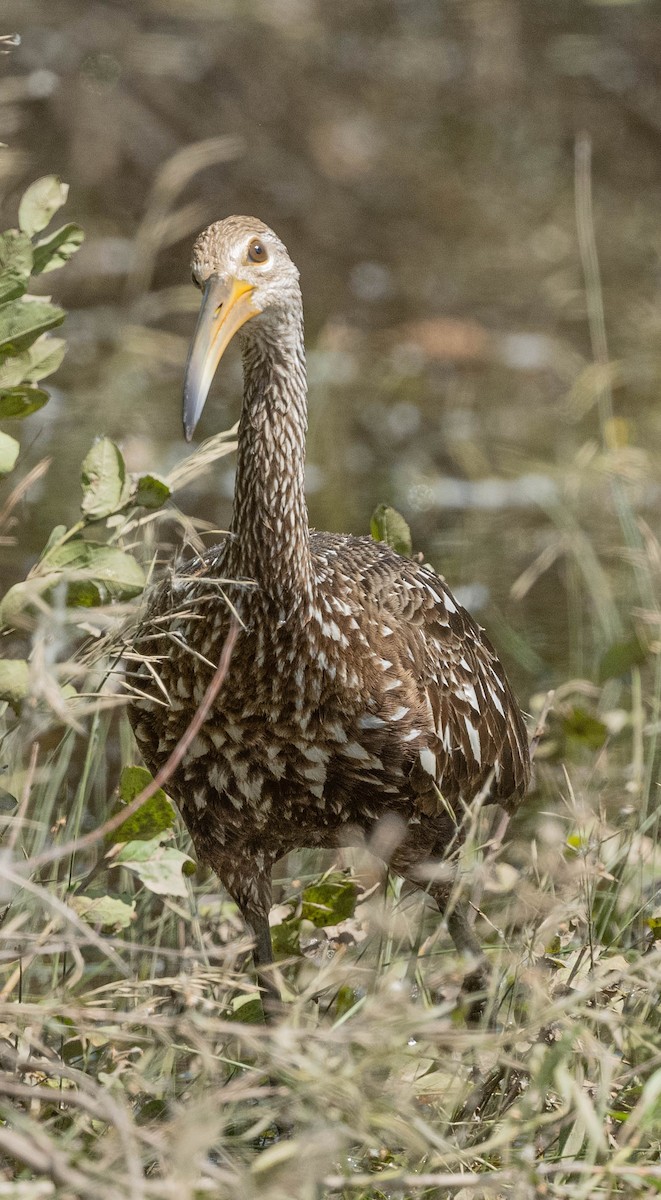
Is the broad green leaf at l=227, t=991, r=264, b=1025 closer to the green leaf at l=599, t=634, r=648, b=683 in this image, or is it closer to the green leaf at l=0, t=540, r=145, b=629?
the green leaf at l=0, t=540, r=145, b=629

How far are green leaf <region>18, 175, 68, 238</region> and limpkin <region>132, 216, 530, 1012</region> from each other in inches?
17.2

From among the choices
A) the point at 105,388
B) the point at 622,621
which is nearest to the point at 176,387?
the point at 105,388

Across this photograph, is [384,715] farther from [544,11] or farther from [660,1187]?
[544,11]

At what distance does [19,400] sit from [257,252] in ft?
2.38

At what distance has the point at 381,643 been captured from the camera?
347 centimetres

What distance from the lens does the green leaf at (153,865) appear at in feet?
10.6

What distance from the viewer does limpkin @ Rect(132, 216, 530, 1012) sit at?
3295 millimetres

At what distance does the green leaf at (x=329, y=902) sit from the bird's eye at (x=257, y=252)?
1.44 m

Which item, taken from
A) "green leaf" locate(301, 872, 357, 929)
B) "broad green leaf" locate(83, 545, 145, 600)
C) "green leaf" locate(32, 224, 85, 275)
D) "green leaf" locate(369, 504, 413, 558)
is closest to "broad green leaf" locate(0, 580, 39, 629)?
"broad green leaf" locate(83, 545, 145, 600)

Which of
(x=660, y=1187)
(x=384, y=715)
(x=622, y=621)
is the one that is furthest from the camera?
(x=622, y=621)

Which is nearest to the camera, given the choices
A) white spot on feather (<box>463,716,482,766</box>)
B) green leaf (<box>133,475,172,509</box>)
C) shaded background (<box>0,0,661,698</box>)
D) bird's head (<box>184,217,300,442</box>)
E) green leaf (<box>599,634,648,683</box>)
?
green leaf (<box>133,475,172,509</box>)

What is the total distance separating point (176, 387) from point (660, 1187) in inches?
266

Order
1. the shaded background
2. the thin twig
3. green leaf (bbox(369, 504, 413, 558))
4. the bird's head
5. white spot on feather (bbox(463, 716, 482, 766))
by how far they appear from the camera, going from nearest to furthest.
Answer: the thin twig → the bird's head → white spot on feather (bbox(463, 716, 482, 766)) → green leaf (bbox(369, 504, 413, 558)) → the shaded background

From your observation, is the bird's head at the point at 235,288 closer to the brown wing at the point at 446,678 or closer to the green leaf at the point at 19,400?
the green leaf at the point at 19,400
